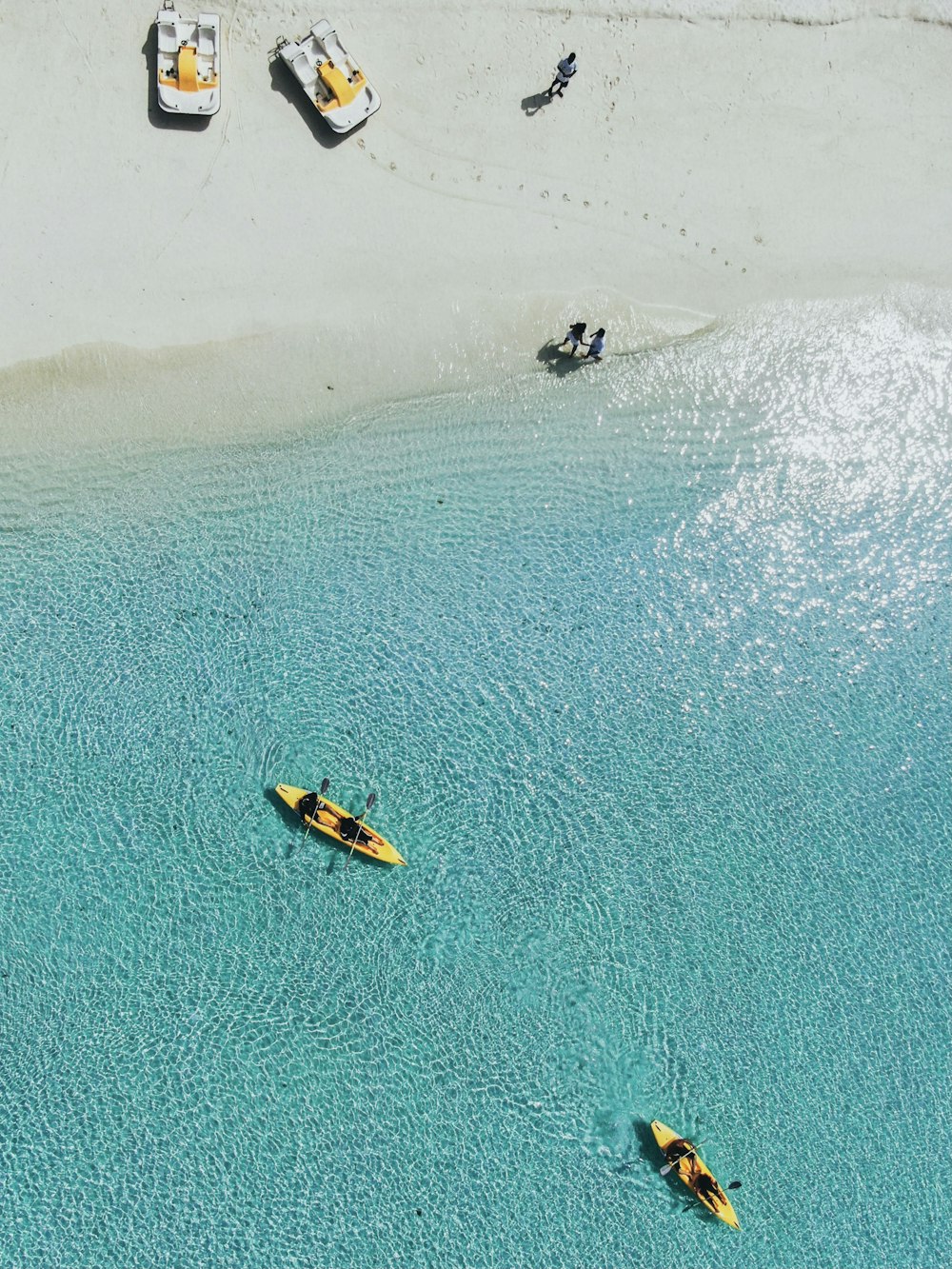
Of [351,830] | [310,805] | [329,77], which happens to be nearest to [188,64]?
[329,77]

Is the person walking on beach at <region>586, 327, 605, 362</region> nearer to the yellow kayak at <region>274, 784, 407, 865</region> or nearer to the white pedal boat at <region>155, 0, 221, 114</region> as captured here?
the white pedal boat at <region>155, 0, 221, 114</region>

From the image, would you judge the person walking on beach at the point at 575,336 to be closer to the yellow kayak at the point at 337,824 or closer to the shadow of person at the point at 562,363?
the shadow of person at the point at 562,363

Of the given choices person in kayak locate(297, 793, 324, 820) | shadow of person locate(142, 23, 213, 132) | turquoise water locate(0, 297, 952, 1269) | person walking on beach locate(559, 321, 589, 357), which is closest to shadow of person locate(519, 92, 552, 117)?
person walking on beach locate(559, 321, 589, 357)

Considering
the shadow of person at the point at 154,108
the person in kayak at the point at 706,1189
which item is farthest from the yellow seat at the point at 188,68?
the person in kayak at the point at 706,1189

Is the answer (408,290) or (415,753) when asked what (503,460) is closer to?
(408,290)

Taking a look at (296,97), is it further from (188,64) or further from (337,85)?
(188,64)

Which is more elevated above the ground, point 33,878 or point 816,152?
point 816,152

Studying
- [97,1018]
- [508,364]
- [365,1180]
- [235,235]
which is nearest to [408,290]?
[508,364]
